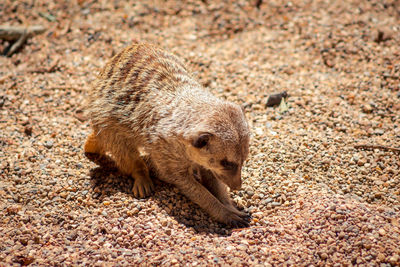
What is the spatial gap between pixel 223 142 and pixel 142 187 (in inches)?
41.4

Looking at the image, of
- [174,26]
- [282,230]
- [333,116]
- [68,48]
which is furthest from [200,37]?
[282,230]

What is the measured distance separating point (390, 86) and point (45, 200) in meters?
3.83

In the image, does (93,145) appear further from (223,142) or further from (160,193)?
(223,142)

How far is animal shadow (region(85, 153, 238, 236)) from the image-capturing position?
10.7ft

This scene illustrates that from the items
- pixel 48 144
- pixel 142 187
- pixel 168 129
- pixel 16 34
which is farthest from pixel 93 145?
pixel 16 34

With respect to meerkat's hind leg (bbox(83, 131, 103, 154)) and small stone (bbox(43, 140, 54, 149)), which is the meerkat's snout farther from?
small stone (bbox(43, 140, 54, 149))

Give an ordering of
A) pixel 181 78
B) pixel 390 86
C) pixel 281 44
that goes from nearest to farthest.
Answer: pixel 181 78 < pixel 390 86 < pixel 281 44

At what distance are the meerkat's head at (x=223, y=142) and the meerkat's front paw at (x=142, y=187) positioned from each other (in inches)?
27.9

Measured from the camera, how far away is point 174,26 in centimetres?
576

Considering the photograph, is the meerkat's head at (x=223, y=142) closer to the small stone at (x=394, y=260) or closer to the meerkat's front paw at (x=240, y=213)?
the meerkat's front paw at (x=240, y=213)

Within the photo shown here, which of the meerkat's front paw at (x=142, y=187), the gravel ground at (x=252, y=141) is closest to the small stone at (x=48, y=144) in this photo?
the gravel ground at (x=252, y=141)

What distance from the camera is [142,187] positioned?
3.56 m

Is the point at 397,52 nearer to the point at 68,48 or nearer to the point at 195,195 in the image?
the point at 195,195

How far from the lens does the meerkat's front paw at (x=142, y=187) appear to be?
3504 millimetres
